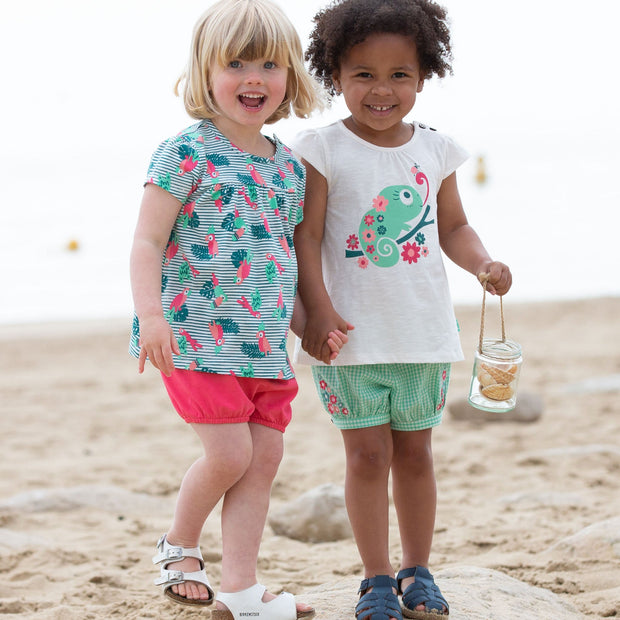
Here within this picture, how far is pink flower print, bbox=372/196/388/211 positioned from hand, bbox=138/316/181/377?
0.78 metres

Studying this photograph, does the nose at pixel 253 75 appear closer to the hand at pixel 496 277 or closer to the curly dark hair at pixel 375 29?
the curly dark hair at pixel 375 29

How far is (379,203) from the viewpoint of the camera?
2.67m

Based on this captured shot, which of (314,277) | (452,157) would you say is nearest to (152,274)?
(314,277)

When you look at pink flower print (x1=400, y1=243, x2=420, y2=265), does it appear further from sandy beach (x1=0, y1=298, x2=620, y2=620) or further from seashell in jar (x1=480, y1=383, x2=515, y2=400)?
sandy beach (x1=0, y1=298, x2=620, y2=620)

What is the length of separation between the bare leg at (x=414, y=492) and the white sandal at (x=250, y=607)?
1.56 feet

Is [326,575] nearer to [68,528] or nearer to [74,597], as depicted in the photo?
[74,597]

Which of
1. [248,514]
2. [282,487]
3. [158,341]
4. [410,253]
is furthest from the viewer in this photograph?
[282,487]

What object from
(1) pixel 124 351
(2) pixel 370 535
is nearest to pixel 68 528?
(2) pixel 370 535

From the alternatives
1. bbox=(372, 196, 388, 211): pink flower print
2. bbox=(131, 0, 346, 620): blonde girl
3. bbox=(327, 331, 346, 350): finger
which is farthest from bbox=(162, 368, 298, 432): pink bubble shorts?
bbox=(372, 196, 388, 211): pink flower print

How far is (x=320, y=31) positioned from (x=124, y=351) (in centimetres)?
778

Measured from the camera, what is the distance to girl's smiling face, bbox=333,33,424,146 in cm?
259

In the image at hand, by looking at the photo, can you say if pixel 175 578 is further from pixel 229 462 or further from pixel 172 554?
pixel 229 462

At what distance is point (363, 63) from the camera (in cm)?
261

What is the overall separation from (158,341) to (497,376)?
1115mm
